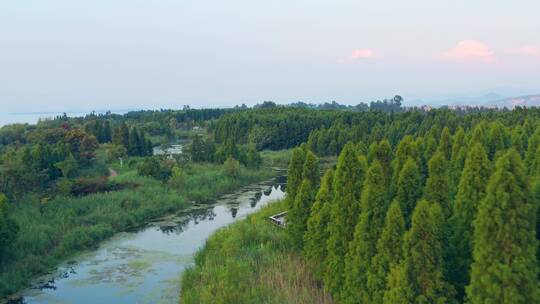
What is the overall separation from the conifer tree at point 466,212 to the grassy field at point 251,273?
460 centimetres

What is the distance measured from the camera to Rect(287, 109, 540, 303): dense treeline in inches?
412

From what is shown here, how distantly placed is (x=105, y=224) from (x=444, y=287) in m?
20.8

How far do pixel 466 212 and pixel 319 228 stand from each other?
5313mm

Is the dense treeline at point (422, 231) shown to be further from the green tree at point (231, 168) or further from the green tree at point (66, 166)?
the green tree at point (231, 168)

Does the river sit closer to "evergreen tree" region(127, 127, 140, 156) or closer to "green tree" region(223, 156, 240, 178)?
"green tree" region(223, 156, 240, 178)

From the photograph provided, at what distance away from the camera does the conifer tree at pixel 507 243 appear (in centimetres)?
1028

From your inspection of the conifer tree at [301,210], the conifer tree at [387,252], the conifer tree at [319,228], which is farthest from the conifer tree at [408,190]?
the conifer tree at [301,210]

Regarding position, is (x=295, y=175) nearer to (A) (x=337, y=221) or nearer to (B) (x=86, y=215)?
(A) (x=337, y=221)

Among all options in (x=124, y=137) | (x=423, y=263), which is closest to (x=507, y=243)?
(x=423, y=263)

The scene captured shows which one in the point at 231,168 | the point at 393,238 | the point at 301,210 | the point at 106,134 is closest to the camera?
the point at 393,238

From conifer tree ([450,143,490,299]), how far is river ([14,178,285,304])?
33.9 ft

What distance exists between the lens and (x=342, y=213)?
599 inches

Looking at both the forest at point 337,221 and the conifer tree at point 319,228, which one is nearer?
the forest at point 337,221

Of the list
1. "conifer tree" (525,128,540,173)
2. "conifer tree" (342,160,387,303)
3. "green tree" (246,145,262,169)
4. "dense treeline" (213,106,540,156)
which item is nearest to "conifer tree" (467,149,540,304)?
"conifer tree" (342,160,387,303)
